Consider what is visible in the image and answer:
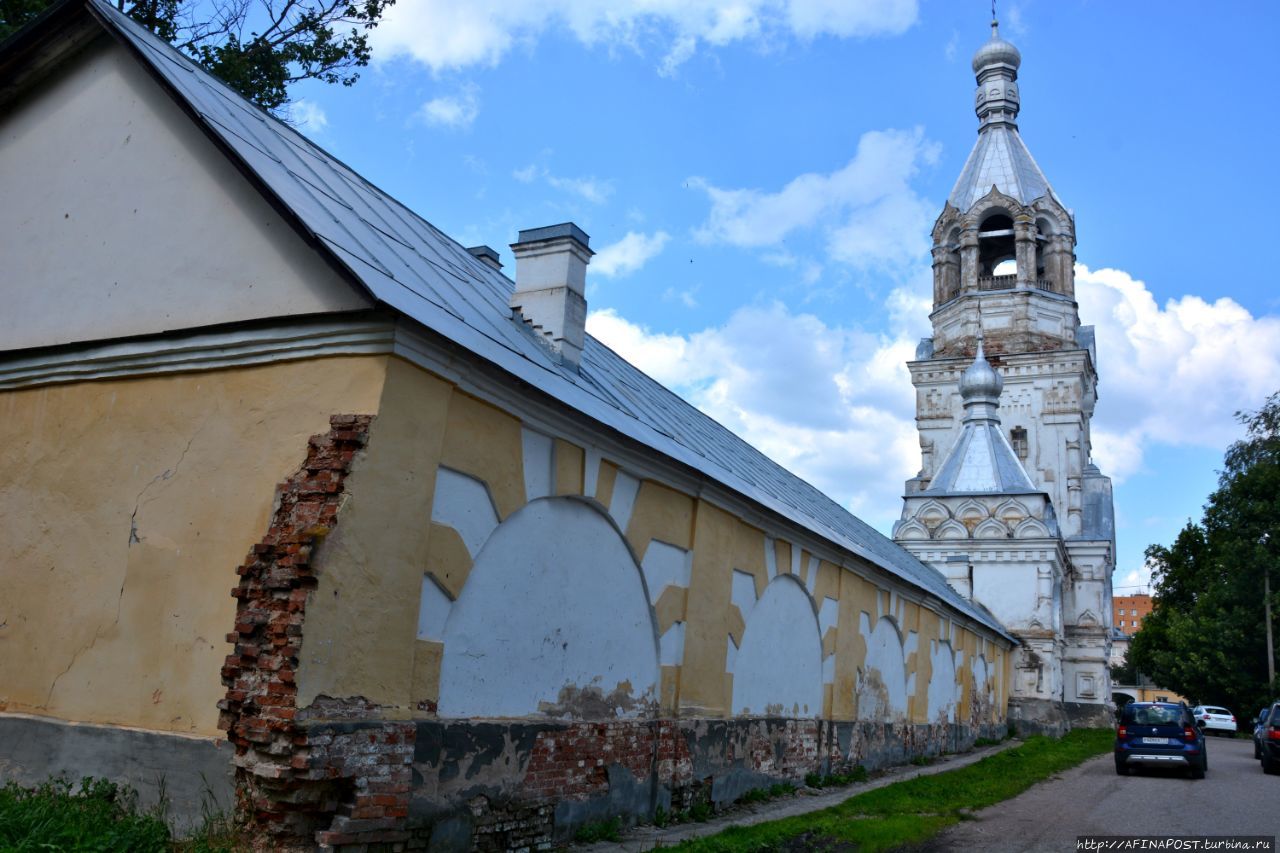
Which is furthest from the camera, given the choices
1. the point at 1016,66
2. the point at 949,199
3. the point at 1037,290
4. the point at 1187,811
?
the point at 1016,66

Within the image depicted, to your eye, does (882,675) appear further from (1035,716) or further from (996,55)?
(996,55)

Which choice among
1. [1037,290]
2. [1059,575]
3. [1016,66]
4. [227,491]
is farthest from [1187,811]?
[1016,66]

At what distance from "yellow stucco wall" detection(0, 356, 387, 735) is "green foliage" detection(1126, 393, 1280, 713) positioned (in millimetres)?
39977

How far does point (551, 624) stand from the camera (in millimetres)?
8602

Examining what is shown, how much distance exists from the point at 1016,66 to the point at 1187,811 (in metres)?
45.6

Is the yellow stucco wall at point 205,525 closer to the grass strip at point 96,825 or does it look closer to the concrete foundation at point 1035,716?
the grass strip at point 96,825

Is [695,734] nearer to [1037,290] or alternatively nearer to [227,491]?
[227,491]

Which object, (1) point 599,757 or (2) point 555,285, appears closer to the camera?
(1) point 599,757

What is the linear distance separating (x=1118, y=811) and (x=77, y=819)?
34.7ft

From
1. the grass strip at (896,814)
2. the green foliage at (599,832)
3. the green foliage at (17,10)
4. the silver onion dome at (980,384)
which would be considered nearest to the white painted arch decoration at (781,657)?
the grass strip at (896,814)

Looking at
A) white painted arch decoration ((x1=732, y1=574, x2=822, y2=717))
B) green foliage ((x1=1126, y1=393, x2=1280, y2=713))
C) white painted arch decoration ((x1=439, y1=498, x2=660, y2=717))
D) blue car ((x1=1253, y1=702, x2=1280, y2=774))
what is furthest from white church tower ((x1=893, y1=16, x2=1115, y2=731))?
white painted arch decoration ((x1=439, y1=498, x2=660, y2=717))

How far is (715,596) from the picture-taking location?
36.8 feet

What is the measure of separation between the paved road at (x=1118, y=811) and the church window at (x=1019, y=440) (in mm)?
27110

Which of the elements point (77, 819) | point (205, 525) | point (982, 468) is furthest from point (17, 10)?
point (982, 468)
